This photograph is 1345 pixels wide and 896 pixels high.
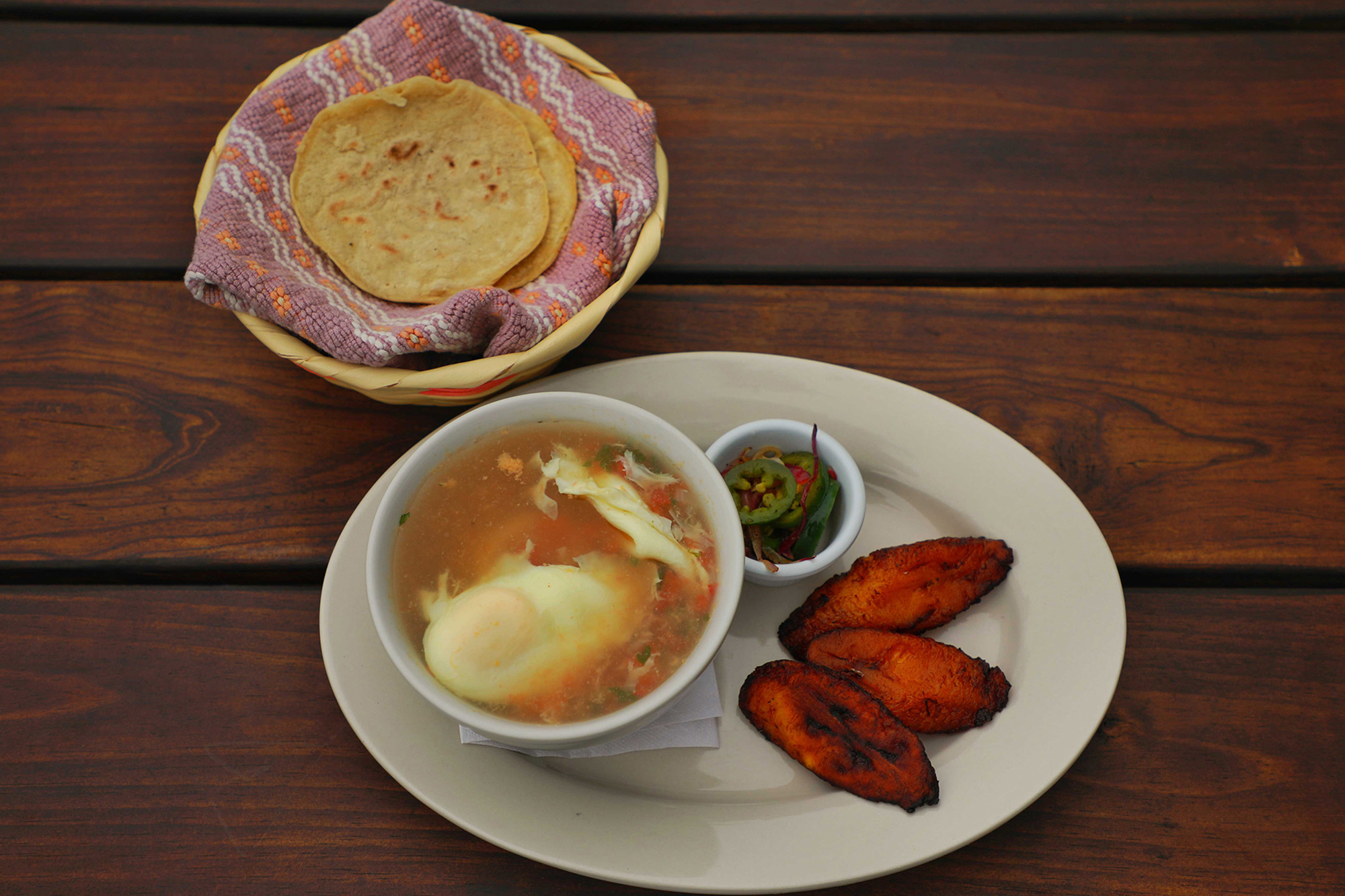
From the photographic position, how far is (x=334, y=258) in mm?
1373

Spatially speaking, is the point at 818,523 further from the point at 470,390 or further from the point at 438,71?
the point at 438,71

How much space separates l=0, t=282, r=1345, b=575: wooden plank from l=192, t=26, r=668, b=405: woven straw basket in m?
0.17

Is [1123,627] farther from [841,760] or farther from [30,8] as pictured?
[30,8]

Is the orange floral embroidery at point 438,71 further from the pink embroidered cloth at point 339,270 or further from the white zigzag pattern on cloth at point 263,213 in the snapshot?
the white zigzag pattern on cloth at point 263,213

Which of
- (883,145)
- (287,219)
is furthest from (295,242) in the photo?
(883,145)

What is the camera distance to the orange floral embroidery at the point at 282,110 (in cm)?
139

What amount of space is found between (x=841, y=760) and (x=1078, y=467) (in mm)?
688

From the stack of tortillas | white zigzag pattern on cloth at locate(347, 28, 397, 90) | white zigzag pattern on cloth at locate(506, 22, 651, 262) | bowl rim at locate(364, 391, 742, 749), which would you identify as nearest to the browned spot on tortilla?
the stack of tortillas

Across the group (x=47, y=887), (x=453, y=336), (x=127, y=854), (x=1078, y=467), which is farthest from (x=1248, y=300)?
(x=47, y=887)

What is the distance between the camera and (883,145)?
1.61 m

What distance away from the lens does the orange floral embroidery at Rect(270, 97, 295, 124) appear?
1.39m

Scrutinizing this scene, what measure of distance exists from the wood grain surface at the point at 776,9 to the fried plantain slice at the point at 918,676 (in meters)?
1.23

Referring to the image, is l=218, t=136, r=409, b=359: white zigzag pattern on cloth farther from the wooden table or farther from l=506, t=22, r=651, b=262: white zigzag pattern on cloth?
l=506, t=22, r=651, b=262: white zigzag pattern on cloth

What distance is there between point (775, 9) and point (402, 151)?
2.65 feet
